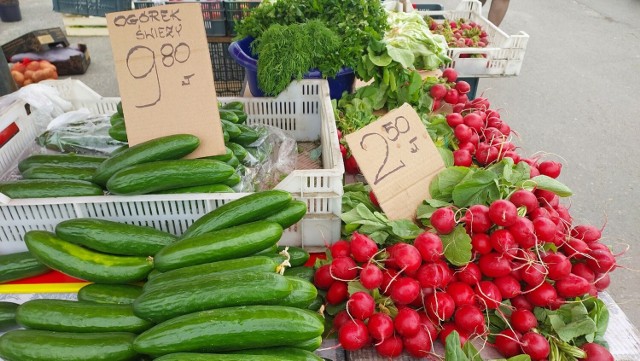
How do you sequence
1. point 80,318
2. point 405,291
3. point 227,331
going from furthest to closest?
1. point 405,291
2. point 80,318
3. point 227,331

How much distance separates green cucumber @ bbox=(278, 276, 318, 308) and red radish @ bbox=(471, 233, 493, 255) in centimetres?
51

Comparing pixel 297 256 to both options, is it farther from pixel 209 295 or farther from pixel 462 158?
pixel 462 158

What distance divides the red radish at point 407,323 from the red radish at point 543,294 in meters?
0.35

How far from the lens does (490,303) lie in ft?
4.05

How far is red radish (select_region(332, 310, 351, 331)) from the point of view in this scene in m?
1.23

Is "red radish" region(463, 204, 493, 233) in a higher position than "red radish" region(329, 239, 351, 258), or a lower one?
higher

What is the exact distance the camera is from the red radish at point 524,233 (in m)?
1.21

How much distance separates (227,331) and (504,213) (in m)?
0.81

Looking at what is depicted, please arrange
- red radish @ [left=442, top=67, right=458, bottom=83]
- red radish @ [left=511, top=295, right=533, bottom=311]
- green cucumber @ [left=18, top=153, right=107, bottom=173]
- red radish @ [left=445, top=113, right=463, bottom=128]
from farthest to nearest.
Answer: red radish @ [left=442, top=67, right=458, bottom=83]
red radish @ [left=445, top=113, right=463, bottom=128]
green cucumber @ [left=18, top=153, right=107, bottom=173]
red radish @ [left=511, top=295, right=533, bottom=311]

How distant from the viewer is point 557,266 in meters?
1.24

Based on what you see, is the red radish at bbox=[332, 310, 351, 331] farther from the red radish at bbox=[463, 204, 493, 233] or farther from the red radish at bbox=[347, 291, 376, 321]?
the red radish at bbox=[463, 204, 493, 233]

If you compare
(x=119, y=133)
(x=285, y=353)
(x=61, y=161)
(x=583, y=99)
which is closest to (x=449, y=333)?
(x=285, y=353)

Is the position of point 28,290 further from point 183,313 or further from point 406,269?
point 406,269

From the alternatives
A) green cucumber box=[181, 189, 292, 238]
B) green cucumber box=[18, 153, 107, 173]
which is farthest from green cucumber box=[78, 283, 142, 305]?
green cucumber box=[18, 153, 107, 173]
